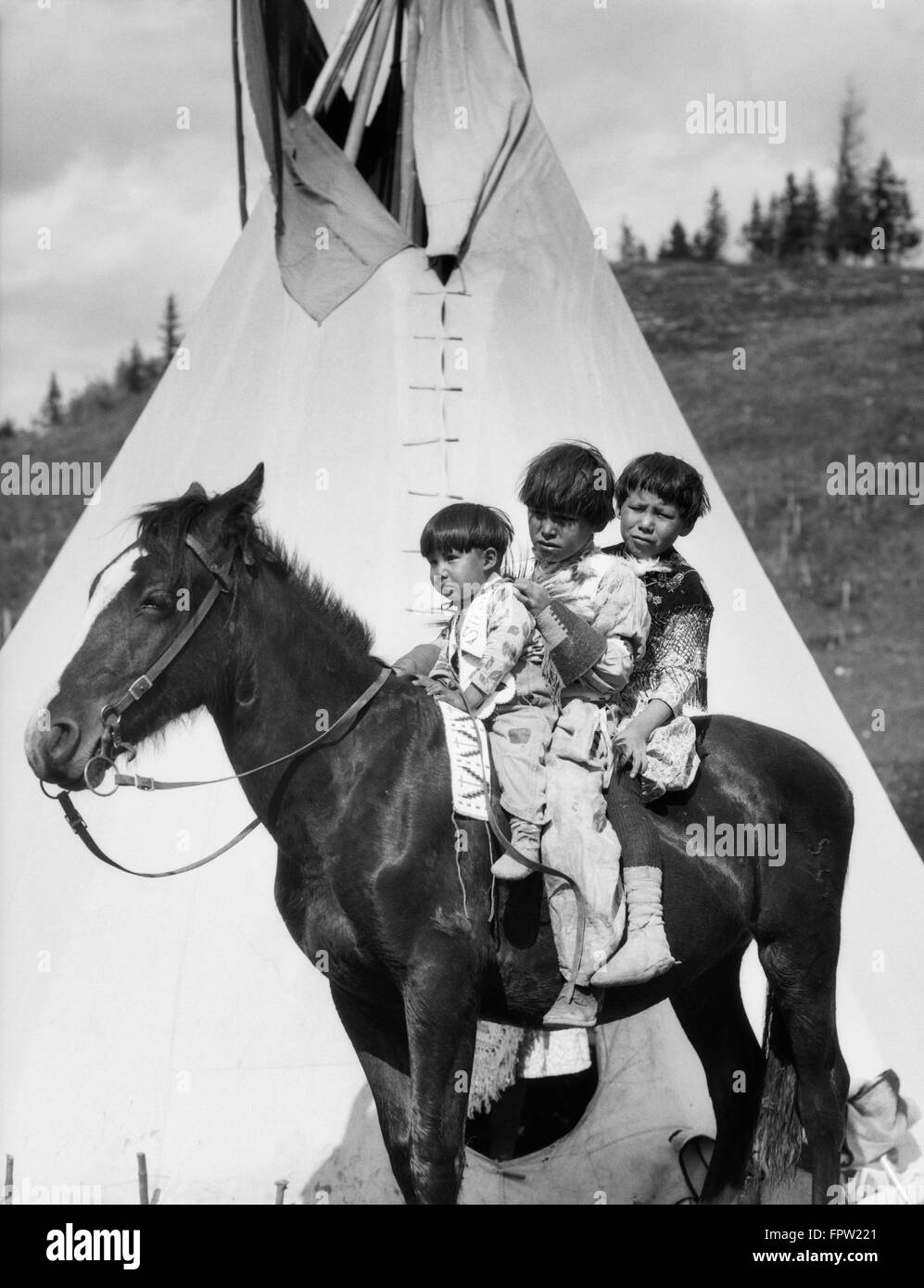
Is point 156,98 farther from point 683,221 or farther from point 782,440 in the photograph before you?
point 683,221

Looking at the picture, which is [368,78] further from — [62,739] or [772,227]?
[772,227]

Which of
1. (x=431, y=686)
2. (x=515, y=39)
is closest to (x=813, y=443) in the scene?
(x=515, y=39)

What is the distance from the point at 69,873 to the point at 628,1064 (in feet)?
7.23

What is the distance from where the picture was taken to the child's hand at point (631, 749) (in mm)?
4145

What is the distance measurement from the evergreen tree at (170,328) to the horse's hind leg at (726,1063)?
2491 cm

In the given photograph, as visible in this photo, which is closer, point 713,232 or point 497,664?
point 497,664

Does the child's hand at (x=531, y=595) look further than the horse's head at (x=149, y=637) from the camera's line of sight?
Yes

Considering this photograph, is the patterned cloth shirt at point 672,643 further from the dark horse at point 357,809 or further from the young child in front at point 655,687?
the dark horse at point 357,809

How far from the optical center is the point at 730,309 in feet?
105

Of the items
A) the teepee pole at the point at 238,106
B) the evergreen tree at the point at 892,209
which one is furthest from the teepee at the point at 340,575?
the evergreen tree at the point at 892,209

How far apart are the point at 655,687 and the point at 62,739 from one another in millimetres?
1684

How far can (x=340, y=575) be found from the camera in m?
5.94

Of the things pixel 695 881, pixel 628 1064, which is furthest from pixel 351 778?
pixel 628 1064

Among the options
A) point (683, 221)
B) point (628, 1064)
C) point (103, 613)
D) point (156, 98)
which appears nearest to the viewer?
point (103, 613)
